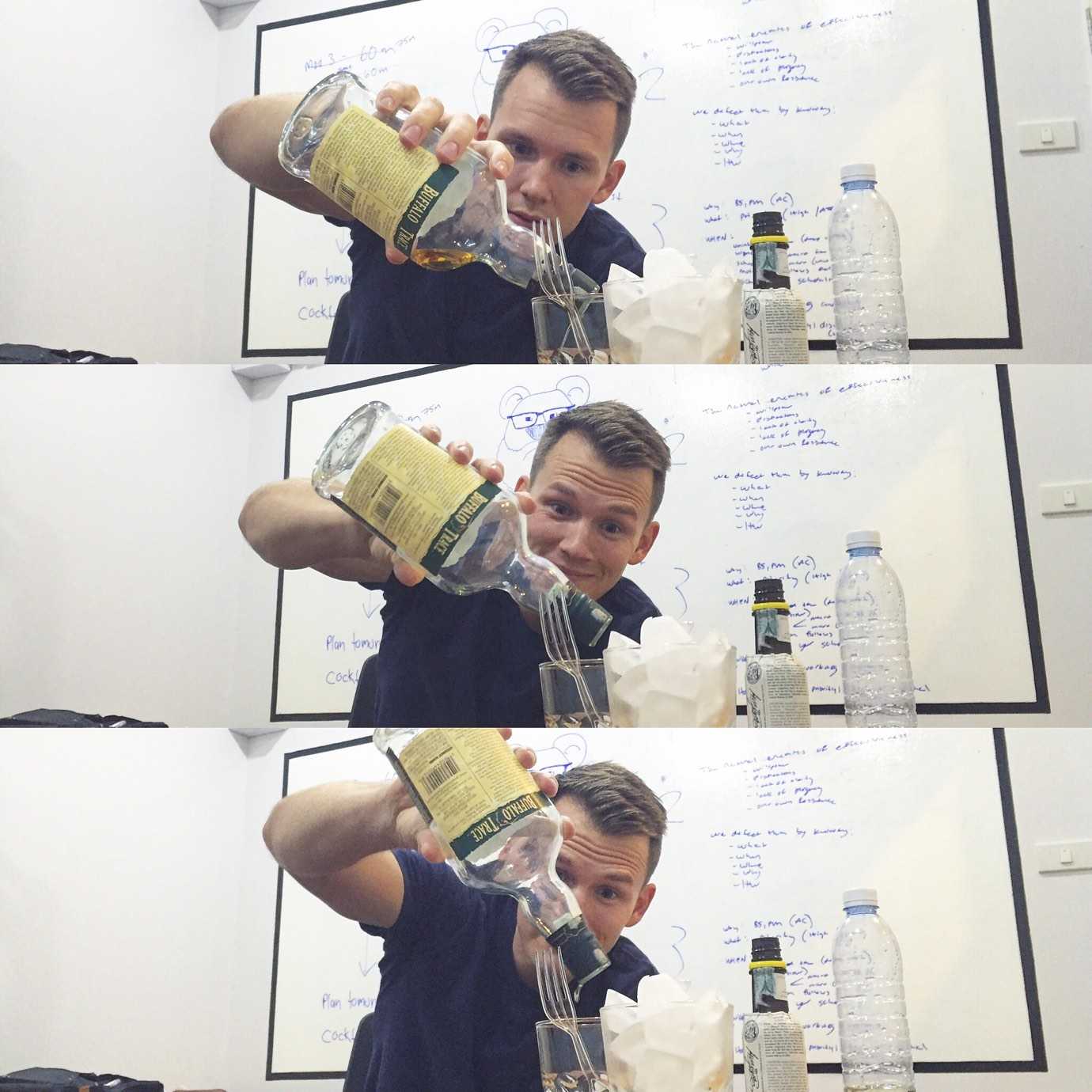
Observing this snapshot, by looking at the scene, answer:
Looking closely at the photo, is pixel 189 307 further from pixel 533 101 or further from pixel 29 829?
pixel 29 829

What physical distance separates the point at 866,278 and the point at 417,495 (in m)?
0.75

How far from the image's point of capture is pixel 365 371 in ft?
4.86

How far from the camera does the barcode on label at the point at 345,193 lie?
1158 mm

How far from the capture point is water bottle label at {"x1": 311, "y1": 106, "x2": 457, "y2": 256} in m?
1.14

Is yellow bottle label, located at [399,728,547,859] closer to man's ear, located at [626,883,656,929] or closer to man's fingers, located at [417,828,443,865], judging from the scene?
man's fingers, located at [417,828,443,865]

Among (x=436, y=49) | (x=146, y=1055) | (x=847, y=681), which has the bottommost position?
(x=146, y=1055)

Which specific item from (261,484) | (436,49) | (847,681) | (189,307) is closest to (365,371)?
(261,484)

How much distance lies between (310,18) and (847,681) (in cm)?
102

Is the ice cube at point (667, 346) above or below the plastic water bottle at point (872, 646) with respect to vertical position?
above

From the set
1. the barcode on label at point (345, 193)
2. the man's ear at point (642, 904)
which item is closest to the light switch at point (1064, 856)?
the man's ear at point (642, 904)

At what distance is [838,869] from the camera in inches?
59.1

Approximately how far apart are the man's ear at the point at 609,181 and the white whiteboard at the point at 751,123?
0.09 meters

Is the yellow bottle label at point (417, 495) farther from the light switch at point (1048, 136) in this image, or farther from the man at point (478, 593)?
the light switch at point (1048, 136)

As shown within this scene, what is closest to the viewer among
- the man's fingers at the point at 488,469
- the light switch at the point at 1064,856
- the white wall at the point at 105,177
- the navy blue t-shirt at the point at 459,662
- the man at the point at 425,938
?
the man's fingers at the point at 488,469
